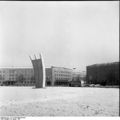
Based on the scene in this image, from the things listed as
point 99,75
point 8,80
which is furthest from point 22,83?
point 99,75

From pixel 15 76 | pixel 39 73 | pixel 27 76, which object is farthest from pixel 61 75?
pixel 39 73

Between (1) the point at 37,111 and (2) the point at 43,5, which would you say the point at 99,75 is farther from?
(2) the point at 43,5

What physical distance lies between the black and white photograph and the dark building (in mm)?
17

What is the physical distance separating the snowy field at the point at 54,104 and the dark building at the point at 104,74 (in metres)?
0.17

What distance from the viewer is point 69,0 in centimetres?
261

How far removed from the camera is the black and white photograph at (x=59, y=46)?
2.62 metres

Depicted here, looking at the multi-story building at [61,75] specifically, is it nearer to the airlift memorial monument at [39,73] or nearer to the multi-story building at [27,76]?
the multi-story building at [27,76]

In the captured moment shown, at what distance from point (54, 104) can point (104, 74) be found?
39.9 inches

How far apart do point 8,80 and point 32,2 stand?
1.19m

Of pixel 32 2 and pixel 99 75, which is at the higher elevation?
pixel 32 2

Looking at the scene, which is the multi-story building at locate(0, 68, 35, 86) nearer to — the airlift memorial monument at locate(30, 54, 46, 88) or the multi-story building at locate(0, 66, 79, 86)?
the multi-story building at locate(0, 66, 79, 86)

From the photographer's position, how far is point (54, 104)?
2713mm

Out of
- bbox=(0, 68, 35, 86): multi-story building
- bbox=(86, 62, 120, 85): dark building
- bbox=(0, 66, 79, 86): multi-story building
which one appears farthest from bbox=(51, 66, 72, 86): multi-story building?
bbox=(0, 68, 35, 86): multi-story building

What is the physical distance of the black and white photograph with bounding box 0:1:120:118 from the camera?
103 inches
